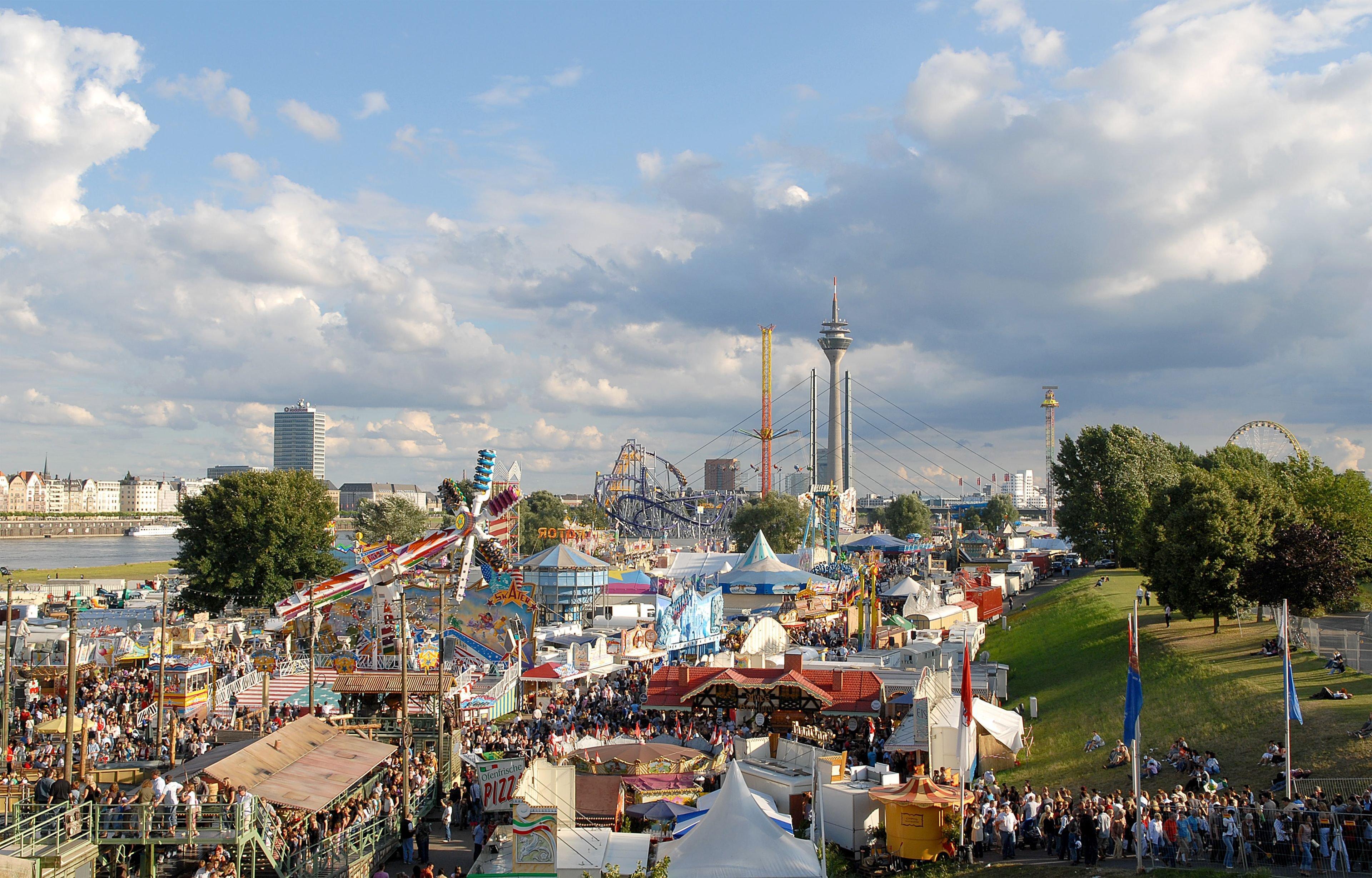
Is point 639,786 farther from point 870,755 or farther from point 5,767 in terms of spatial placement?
point 5,767

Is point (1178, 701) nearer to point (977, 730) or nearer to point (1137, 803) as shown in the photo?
point (977, 730)

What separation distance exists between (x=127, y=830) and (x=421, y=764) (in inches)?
318

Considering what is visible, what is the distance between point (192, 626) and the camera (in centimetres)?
3800

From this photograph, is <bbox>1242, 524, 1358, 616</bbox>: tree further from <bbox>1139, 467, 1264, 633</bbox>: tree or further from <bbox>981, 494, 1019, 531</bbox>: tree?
<bbox>981, 494, 1019, 531</bbox>: tree

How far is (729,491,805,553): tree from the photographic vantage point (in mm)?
105875

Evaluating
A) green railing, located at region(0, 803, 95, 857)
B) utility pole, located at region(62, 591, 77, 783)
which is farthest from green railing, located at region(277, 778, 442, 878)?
utility pole, located at region(62, 591, 77, 783)

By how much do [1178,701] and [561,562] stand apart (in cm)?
2707

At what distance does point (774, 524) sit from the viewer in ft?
350

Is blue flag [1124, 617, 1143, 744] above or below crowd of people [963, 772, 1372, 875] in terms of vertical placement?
above

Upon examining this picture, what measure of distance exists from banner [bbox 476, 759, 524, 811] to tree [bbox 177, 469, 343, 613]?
37.6 metres

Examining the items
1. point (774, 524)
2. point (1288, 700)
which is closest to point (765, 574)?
point (1288, 700)

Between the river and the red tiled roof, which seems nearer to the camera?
the red tiled roof

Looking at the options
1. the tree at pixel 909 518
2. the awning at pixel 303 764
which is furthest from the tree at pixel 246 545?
the tree at pixel 909 518

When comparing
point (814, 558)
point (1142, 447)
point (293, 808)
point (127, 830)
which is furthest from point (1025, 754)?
point (1142, 447)
